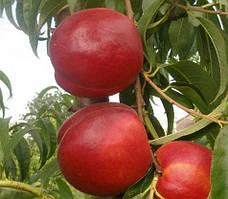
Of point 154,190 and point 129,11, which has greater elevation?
point 129,11

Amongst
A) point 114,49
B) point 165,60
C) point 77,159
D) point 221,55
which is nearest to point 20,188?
point 77,159

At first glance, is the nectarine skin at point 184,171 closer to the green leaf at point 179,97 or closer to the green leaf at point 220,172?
the green leaf at point 220,172

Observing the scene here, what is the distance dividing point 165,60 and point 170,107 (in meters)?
0.35

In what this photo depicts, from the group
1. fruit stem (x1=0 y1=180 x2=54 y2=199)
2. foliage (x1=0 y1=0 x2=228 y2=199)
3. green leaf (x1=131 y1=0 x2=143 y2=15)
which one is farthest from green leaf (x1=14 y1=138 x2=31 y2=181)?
green leaf (x1=131 y1=0 x2=143 y2=15)

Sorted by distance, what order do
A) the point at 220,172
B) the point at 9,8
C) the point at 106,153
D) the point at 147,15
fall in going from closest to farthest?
the point at 220,172
the point at 106,153
the point at 147,15
the point at 9,8

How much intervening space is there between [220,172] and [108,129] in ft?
0.75

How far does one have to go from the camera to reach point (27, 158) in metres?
1.22

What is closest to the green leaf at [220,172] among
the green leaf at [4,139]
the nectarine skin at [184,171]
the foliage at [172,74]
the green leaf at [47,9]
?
the foliage at [172,74]

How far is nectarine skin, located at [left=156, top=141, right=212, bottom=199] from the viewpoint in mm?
679

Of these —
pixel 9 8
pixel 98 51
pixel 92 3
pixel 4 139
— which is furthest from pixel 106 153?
pixel 9 8

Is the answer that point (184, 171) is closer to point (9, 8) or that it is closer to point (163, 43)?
point (163, 43)

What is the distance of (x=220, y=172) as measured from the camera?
0.55 metres

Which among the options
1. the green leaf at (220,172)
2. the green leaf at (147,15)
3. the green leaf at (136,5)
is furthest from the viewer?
the green leaf at (136,5)

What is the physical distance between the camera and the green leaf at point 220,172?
539 mm
